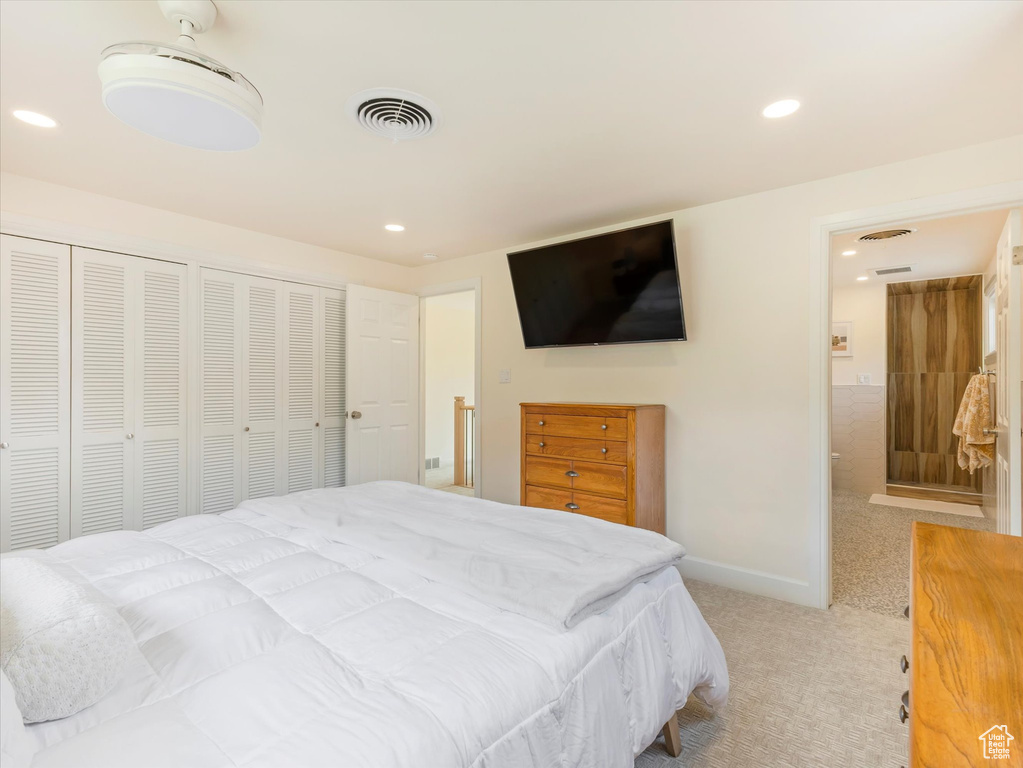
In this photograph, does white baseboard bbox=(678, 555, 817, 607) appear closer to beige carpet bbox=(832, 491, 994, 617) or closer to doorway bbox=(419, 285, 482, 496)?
beige carpet bbox=(832, 491, 994, 617)

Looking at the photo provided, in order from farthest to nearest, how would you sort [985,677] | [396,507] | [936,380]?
[936,380], [396,507], [985,677]

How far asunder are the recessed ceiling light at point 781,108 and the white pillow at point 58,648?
8.71 ft

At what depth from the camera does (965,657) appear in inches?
27.2

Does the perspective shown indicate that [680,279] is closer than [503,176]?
No

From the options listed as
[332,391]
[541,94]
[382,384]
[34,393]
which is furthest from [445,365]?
[541,94]

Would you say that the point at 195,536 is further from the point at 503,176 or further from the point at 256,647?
the point at 503,176

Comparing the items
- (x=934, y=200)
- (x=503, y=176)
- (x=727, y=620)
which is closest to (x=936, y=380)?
(x=934, y=200)

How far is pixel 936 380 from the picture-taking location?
18.5 feet

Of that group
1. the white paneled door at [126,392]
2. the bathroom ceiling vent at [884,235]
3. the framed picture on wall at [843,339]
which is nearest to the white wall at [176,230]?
the white paneled door at [126,392]

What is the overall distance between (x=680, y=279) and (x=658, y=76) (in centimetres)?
159

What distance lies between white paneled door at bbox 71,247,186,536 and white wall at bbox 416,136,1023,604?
9.98ft

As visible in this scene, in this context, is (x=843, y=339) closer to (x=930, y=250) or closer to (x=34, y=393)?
(x=930, y=250)

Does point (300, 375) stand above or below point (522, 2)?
below

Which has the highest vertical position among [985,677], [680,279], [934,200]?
[934,200]
